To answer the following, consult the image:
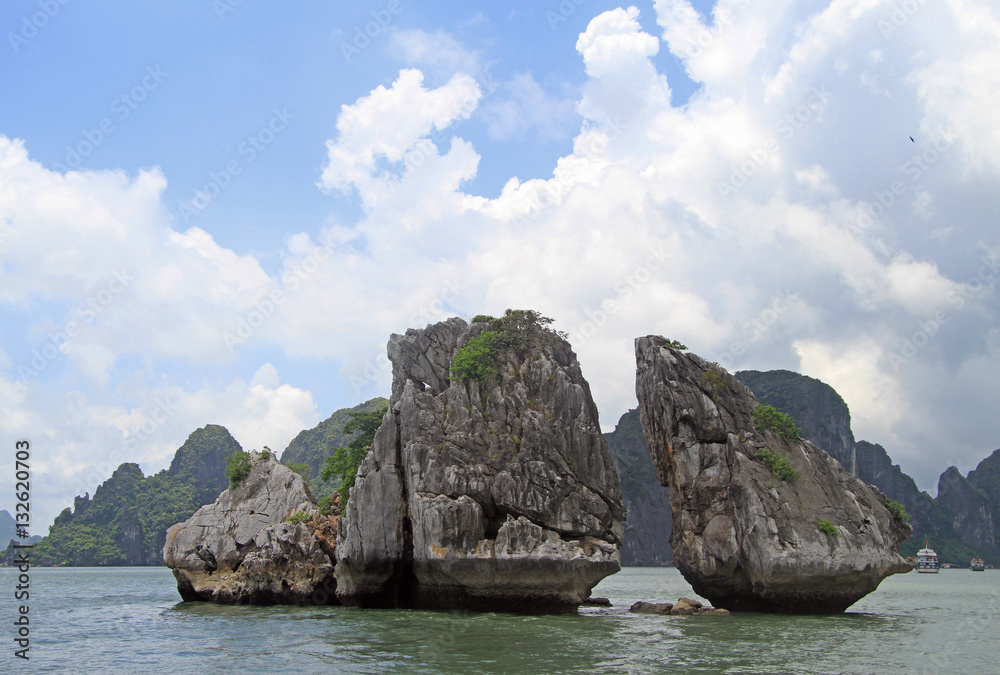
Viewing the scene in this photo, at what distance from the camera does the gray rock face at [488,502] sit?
2872 cm

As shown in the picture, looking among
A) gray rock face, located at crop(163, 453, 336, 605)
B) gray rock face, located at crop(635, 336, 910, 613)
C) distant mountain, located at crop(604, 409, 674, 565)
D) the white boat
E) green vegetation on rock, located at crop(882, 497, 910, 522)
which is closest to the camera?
gray rock face, located at crop(635, 336, 910, 613)

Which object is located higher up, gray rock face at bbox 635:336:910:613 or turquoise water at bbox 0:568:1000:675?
gray rock face at bbox 635:336:910:613

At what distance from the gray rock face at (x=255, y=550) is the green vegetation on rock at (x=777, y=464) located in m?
19.1

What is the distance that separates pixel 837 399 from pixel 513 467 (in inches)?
4734

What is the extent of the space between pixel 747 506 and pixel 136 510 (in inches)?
4839

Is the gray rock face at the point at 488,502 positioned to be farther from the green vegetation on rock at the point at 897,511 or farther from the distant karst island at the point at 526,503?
the green vegetation on rock at the point at 897,511

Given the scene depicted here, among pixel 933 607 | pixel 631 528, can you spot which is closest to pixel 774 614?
pixel 933 607

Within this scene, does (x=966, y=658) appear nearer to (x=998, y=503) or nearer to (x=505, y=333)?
(x=505, y=333)

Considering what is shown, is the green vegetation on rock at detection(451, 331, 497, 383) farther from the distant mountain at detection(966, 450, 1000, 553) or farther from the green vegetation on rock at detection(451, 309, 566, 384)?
the distant mountain at detection(966, 450, 1000, 553)

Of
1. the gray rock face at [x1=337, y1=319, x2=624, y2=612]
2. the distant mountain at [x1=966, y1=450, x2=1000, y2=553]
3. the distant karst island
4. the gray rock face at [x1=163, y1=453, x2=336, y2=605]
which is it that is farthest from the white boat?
the gray rock face at [x1=163, y1=453, x2=336, y2=605]

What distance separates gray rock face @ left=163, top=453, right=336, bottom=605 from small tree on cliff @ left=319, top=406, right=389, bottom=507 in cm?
176

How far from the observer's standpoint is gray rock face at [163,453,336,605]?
33.1m

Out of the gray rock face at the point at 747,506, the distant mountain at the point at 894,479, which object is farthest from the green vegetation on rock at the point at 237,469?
the distant mountain at the point at 894,479

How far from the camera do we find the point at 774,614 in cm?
2841
